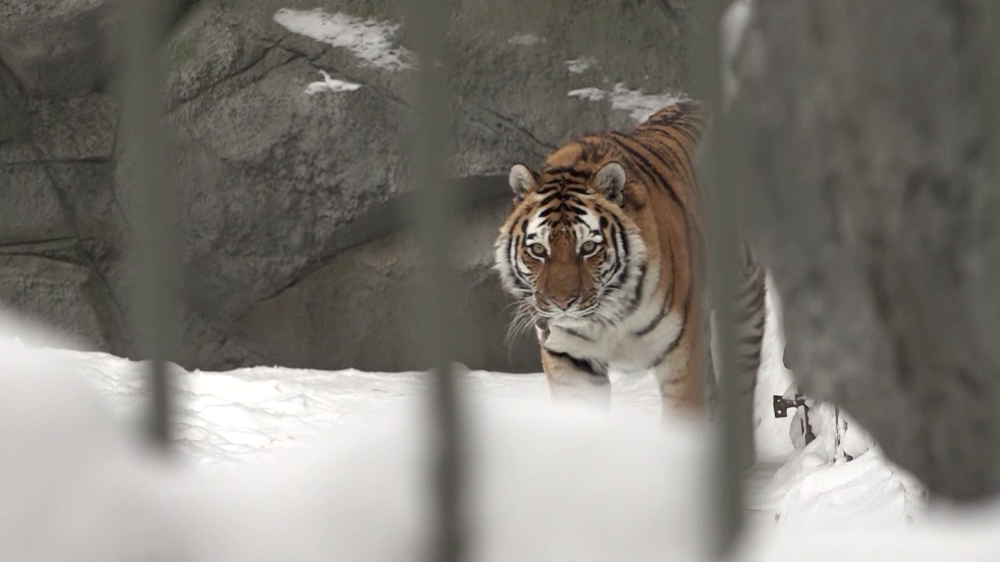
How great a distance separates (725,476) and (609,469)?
108mm

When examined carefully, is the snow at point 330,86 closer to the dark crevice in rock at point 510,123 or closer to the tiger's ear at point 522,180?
the dark crevice in rock at point 510,123

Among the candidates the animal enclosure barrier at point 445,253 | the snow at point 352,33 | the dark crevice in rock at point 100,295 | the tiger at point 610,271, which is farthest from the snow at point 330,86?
the animal enclosure barrier at point 445,253

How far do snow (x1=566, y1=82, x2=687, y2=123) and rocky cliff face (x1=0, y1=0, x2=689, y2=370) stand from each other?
10mm

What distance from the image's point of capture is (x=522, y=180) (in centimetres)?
406

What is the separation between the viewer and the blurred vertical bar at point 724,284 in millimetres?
731

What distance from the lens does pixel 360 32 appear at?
568cm

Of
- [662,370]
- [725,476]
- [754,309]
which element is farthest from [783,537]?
[754,309]

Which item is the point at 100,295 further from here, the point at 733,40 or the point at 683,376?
the point at 733,40

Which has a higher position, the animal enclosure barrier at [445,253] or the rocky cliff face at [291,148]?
the rocky cliff face at [291,148]

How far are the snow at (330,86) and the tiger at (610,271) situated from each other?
1.79m

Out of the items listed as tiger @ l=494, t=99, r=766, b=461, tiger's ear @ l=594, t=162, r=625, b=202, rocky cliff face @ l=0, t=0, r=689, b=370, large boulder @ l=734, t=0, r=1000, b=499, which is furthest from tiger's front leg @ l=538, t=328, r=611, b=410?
large boulder @ l=734, t=0, r=1000, b=499

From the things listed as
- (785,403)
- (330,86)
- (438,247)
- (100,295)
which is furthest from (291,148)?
(438,247)

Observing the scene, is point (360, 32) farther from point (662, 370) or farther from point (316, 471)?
point (316, 471)

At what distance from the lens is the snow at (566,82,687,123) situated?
568cm
